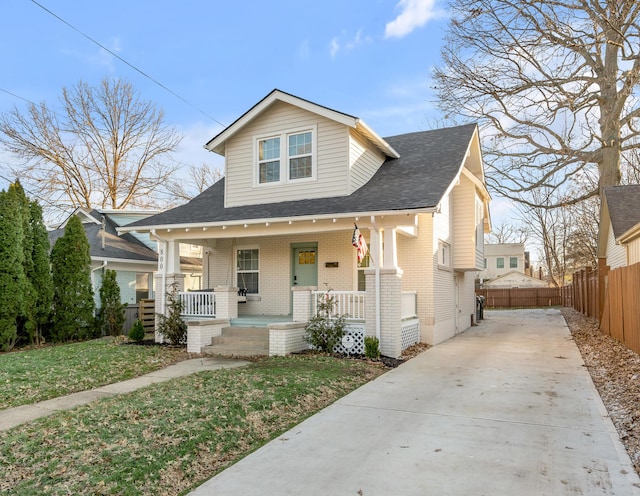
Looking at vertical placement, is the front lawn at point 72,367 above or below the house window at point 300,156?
below

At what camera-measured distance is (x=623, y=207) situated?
14523 millimetres

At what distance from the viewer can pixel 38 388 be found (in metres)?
6.98

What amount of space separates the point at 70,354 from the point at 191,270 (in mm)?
9758

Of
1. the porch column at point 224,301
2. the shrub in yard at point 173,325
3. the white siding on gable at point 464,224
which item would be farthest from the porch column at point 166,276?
the white siding on gable at point 464,224

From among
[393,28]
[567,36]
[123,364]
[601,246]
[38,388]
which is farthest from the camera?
[601,246]

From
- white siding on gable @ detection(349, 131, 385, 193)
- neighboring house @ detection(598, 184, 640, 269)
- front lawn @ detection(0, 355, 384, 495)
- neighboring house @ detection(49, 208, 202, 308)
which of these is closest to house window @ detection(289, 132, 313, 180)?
white siding on gable @ detection(349, 131, 385, 193)

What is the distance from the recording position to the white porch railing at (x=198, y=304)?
11.9 m

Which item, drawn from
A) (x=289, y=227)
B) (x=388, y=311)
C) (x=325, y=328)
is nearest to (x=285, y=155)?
(x=289, y=227)

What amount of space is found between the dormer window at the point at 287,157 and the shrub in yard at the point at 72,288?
5801 millimetres

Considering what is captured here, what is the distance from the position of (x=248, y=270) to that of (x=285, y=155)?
3670 millimetres

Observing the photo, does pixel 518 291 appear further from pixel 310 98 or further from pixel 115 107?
pixel 115 107

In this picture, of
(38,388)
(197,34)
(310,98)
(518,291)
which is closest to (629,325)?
(310,98)

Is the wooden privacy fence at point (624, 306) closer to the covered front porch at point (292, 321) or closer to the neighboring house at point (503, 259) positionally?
the covered front porch at point (292, 321)

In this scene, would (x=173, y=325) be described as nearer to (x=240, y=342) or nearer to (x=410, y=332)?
(x=240, y=342)
